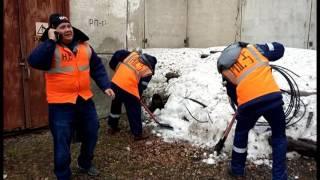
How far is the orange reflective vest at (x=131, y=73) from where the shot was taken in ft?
19.0

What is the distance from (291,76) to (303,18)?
144 inches

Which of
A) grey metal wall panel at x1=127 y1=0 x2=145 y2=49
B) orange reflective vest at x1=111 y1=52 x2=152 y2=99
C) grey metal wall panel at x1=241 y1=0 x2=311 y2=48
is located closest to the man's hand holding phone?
orange reflective vest at x1=111 y1=52 x2=152 y2=99

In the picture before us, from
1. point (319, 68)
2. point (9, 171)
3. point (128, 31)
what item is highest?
point (128, 31)

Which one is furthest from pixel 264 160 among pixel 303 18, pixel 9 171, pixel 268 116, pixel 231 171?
pixel 303 18

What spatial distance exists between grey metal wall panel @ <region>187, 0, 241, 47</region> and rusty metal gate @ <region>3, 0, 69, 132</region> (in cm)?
587

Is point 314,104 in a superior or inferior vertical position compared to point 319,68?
inferior

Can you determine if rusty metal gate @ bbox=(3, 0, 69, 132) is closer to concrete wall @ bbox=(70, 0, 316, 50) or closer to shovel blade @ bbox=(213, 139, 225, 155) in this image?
concrete wall @ bbox=(70, 0, 316, 50)

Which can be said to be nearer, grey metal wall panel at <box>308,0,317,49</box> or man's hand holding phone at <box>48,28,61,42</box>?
man's hand holding phone at <box>48,28,61,42</box>

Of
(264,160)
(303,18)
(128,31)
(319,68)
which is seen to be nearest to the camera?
(264,160)

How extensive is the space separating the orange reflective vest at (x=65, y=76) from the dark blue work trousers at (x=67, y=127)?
0.26 feet

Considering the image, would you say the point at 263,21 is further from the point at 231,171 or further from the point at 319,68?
the point at 231,171

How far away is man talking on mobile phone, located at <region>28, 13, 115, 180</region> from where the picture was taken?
4004mm

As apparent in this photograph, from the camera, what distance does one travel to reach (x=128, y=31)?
6.95 meters

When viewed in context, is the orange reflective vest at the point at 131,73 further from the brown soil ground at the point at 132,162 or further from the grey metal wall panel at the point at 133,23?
the grey metal wall panel at the point at 133,23
